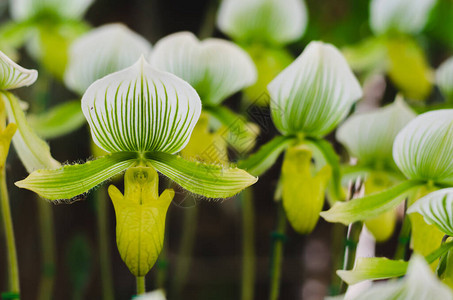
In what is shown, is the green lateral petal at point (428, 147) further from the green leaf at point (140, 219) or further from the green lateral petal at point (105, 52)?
the green lateral petal at point (105, 52)

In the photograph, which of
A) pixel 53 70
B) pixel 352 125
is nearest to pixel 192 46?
pixel 352 125

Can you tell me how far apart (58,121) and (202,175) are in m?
0.39

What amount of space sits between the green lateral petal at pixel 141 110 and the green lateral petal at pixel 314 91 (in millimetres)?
114

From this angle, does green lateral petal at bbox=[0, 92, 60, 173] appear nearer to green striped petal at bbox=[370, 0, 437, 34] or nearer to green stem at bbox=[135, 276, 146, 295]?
green stem at bbox=[135, 276, 146, 295]

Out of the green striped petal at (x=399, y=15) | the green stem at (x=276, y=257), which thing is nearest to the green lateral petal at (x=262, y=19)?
the green striped petal at (x=399, y=15)

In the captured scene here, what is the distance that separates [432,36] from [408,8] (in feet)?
2.01

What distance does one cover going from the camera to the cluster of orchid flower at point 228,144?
0.43 m

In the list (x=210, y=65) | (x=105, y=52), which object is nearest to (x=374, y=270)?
(x=210, y=65)

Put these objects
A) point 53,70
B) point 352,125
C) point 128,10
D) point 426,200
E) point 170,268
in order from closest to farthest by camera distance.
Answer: point 426,200
point 352,125
point 53,70
point 170,268
point 128,10

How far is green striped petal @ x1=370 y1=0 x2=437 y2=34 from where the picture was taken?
92 centimetres

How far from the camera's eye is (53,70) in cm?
88

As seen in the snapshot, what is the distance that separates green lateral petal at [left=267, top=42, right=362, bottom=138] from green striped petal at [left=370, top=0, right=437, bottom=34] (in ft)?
1.49

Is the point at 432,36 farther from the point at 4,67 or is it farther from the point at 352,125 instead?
the point at 4,67

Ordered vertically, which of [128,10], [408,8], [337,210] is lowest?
[337,210]
